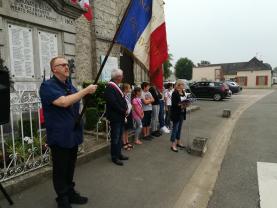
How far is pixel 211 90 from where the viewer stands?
58.7 ft

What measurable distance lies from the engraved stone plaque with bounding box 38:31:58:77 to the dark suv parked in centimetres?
1543

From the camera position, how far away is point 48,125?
7.66 ft

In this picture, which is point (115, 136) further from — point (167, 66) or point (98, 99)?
point (98, 99)

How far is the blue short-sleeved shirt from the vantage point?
222 cm

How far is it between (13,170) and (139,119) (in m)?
3.00

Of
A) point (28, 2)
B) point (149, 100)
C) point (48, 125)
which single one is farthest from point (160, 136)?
point (28, 2)

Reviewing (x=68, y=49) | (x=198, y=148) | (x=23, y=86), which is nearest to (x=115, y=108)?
(x=198, y=148)

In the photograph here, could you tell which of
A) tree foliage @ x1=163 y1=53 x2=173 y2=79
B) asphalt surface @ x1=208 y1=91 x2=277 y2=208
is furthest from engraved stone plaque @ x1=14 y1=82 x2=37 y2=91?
asphalt surface @ x1=208 y1=91 x2=277 y2=208

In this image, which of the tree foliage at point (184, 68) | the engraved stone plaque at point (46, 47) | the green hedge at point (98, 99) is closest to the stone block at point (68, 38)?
the engraved stone plaque at point (46, 47)

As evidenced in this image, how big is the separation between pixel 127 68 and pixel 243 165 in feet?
24.9

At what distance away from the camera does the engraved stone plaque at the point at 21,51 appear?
14.0ft

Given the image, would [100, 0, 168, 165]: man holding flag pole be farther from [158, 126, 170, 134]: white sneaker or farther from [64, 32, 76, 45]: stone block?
[158, 126, 170, 134]: white sneaker

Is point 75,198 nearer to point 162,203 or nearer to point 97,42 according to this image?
point 162,203

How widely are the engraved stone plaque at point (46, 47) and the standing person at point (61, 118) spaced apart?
2.85 m
